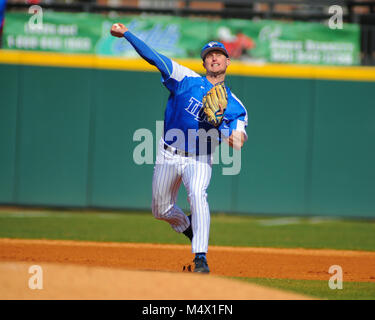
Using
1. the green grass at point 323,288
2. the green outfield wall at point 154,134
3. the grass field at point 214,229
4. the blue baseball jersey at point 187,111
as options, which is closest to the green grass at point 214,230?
the grass field at point 214,229

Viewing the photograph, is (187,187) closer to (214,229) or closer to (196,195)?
(196,195)

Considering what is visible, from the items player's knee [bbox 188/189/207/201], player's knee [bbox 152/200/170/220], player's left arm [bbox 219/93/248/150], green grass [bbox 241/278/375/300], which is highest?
player's left arm [bbox 219/93/248/150]

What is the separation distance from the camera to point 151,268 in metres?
5.87

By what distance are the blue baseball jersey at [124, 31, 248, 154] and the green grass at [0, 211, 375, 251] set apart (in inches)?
120

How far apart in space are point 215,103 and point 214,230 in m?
4.69

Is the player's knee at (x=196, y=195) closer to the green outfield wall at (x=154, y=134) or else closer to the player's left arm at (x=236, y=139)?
the player's left arm at (x=236, y=139)

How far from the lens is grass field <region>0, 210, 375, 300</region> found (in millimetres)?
8336

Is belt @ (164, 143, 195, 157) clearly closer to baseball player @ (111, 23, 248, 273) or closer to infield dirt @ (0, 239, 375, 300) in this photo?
baseball player @ (111, 23, 248, 273)

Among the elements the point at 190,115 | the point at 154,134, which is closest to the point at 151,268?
the point at 190,115

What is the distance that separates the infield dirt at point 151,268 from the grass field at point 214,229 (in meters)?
0.57

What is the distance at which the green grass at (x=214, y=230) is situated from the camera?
8348mm

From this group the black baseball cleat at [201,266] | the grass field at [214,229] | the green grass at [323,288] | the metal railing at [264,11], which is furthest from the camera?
the metal railing at [264,11]

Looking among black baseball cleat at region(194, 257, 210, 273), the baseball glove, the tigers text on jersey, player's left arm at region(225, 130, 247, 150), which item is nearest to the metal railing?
the tigers text on jersey
